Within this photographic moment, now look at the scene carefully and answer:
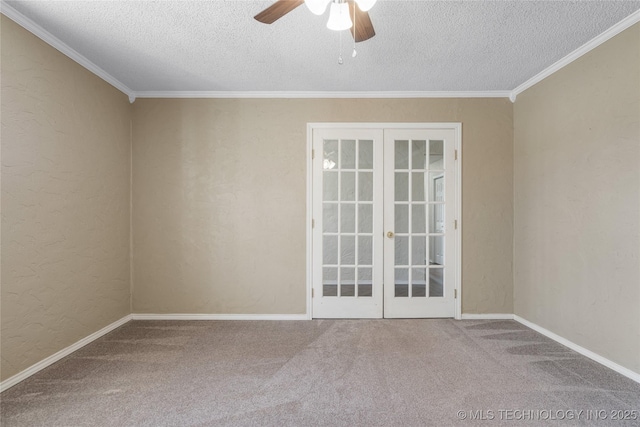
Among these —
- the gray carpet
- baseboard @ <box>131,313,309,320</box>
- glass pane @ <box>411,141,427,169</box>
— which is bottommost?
the gray carpet

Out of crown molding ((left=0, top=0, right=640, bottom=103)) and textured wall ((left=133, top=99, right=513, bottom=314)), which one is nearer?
crown molding ((left=0, top=0, right=640, bottom=103))

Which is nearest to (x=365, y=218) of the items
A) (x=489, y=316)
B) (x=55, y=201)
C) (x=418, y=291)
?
(x=418, y=291)

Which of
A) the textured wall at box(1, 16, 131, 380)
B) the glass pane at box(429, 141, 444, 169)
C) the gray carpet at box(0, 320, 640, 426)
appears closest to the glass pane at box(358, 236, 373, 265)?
the gray carpet at box(0, 320, 640, 426)

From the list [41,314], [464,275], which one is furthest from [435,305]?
[41,314]

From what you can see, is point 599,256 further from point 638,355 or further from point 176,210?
point 176,210

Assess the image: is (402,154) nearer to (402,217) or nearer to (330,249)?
(402,217)

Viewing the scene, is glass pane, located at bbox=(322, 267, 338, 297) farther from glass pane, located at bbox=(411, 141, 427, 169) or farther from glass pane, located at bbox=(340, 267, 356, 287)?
glass pane, located at bbox=(411, 141, 427, 169)

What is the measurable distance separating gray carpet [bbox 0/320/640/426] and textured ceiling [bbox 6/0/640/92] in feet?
8.31

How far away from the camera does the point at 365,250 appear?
3.53 m

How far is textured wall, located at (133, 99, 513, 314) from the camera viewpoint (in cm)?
347

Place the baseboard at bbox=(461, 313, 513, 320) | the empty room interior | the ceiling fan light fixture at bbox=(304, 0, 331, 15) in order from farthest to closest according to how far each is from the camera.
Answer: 1. the baseboard at bbox=(461, 313, 513, 320)
2. the empty room interior
3. the ceiling fan light fixture at bbox=(304, 0, 331, 15)

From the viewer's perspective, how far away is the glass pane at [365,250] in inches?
139

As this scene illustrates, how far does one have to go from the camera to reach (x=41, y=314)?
2338 mm

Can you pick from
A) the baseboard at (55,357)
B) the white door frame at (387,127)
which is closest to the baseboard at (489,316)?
the white door frame at (387,127)
